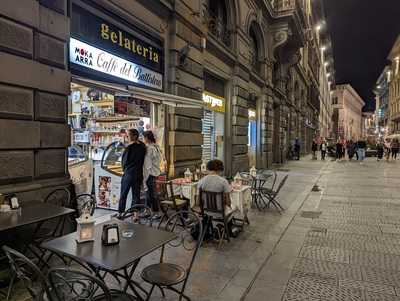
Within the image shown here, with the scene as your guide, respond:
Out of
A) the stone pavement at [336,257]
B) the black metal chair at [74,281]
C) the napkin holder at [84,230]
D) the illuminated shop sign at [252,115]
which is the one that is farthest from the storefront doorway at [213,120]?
the black metal chair at [74,281]

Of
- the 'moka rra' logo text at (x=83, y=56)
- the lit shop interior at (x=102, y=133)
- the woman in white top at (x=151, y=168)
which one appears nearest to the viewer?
the 'moka rra' logo text at (x=83, y=56)

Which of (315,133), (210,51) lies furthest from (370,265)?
(315,133)

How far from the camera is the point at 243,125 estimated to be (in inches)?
547

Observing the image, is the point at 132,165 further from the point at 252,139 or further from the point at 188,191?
the point at 252,139

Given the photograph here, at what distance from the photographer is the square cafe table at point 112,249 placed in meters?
2.34

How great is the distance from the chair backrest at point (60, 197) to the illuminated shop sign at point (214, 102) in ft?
22.1

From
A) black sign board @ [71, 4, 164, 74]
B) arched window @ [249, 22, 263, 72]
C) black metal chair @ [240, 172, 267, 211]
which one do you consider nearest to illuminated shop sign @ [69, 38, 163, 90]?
black sign board @ [71, 4, 164, 74]

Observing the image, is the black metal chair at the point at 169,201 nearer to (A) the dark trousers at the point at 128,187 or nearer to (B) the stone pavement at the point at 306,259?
(A) the dark trousers at the point at 128,187

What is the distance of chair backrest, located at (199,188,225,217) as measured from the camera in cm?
482

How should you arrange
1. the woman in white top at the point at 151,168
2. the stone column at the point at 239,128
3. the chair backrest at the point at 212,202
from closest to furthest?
the chair backrest at the point at 212,202 < the woman in white top at the point at 151,168 < the stone column at the point at 239,128

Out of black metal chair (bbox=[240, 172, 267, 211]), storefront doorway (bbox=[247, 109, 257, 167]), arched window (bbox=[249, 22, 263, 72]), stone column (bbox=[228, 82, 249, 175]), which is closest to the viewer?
black metal chair (bbox=[240, 172, 267, 211])

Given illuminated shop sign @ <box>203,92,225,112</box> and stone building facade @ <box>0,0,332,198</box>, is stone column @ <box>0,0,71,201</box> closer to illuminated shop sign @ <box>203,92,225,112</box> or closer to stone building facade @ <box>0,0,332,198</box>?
stone building facade @ <box>0,0,332,198</box>

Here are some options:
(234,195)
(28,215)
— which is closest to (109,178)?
(234,195)

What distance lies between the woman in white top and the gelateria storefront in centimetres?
85
